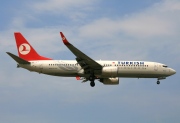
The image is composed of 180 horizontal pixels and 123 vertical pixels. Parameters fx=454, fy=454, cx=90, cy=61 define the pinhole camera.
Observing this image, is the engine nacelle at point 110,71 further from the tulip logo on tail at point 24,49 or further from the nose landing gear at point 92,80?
the tulip logo on tail at point 24,49

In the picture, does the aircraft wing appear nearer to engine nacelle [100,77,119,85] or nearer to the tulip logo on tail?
engine nacelle [100,77,119,85]

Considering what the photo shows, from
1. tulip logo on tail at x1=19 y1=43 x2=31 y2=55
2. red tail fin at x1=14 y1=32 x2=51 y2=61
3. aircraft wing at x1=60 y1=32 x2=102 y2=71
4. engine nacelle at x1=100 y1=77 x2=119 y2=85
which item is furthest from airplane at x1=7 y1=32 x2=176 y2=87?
tulip logo on tail at x1=19 y1=43 x2=31 y2=55

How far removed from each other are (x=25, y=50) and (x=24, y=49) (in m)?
0.28

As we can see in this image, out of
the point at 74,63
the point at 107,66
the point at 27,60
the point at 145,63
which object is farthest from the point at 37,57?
the point at 145,63

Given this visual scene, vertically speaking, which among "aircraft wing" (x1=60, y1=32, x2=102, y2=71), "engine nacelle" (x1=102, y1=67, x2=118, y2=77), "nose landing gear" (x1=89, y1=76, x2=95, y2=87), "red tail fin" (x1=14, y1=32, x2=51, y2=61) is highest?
"red tail fin" (x1=14, y1=32, x2=51, y2=61)

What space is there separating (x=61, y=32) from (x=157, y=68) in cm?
1404

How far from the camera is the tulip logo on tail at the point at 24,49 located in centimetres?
5724

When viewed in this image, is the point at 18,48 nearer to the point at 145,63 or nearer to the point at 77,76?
the point at 77,76

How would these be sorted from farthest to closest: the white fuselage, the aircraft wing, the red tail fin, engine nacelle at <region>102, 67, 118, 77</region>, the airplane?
the red tail fin, the white fuselage, the airplane, engine nacelle at <region>102, 67, 118, 77</region>, the aircraft wing

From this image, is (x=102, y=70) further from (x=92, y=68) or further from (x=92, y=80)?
(x=92, y=80)

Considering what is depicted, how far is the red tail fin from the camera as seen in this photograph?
55891 mm

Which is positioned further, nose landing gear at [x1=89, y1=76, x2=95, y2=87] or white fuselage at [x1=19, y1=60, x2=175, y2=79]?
nose landing gear at [x1=89, y1=76, x2=95, y2=87]

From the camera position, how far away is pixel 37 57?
5566 centimetres

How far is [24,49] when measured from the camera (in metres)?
57.6
